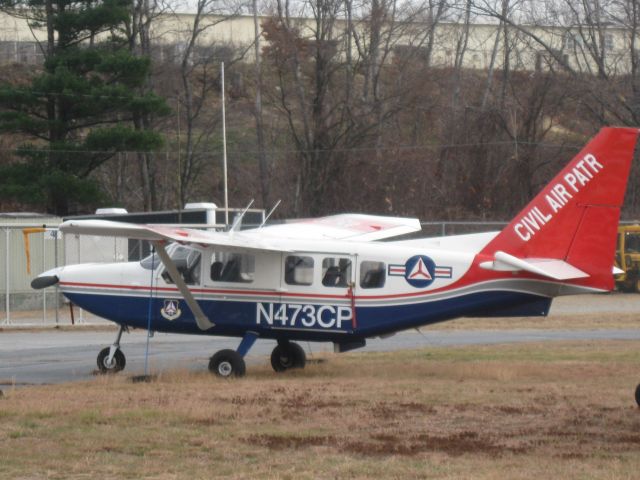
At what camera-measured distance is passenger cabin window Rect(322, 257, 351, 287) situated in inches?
650

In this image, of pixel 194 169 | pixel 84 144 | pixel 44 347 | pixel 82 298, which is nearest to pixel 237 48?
pixel 194 169

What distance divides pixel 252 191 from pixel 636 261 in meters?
21.3

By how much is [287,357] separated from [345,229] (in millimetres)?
2811

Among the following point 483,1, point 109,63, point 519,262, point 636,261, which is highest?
point 483,1

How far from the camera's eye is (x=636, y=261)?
41281 millimetres

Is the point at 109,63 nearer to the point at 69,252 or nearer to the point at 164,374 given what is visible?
the point at 69,252

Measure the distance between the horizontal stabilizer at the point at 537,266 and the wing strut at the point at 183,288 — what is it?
4.11 meters

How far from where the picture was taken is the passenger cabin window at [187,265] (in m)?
17.0

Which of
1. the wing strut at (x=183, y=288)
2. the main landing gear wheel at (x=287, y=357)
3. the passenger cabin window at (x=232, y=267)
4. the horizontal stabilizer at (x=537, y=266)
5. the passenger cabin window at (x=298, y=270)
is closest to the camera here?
the horizontal stabilizer at (x=537, y=266)

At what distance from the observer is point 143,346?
22844mm

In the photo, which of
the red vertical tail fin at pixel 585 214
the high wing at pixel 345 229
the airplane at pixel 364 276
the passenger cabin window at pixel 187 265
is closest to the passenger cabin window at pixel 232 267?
the airplane at pixel 364 276

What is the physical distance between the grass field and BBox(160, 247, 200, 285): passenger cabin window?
1.45m

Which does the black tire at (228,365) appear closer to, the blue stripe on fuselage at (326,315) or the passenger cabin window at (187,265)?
the blue stripe on fuselage at (326,315)

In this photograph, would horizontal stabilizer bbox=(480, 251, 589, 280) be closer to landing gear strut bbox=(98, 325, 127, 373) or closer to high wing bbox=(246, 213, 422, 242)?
high wing bbox=(246, 213, 422, 242)
